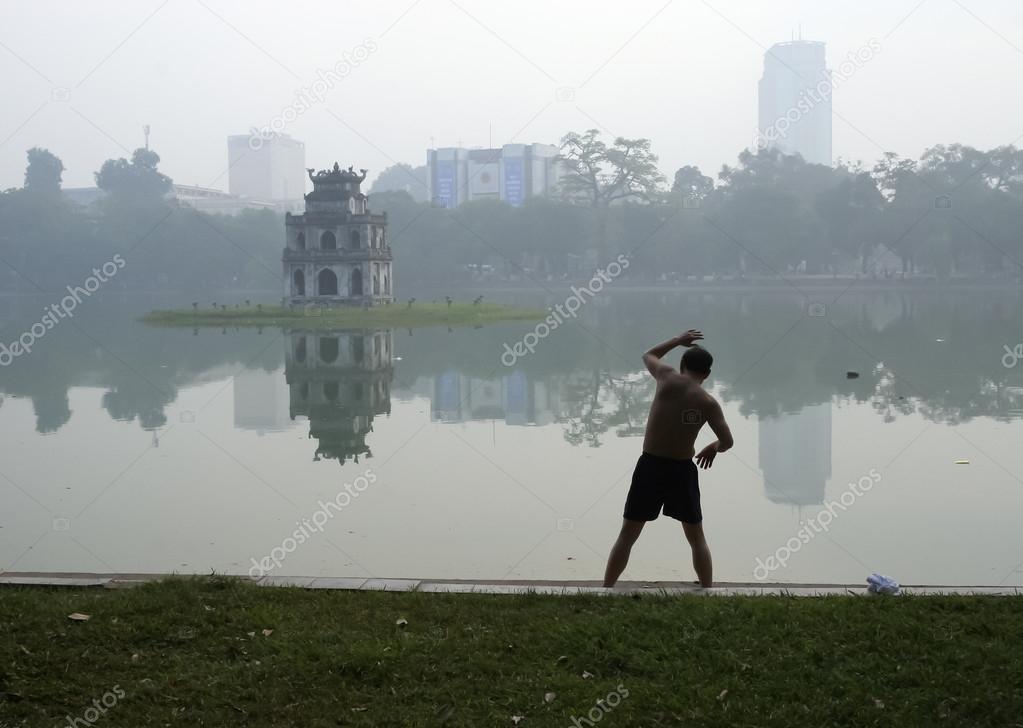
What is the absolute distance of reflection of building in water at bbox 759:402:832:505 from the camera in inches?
351

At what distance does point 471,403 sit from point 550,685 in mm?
11074

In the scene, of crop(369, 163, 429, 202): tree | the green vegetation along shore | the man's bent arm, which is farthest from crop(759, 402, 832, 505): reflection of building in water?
crop(369, 163, 429, 202): tree

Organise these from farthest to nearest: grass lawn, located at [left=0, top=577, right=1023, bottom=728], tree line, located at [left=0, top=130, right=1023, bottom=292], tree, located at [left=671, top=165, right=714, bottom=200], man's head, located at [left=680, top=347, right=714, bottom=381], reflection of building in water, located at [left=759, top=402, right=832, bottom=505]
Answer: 1. tree, located at [left=671, top=165, right=714, bottom=200]
2. tree line, located at [left=0, top=130, right=1023, bottom=292]
3. reflection of building in water, located at [left=759, top=402, right=832, bottom=505]
4. man's head, located at [left=680, top=347, right=714, bottom=381]
5. grass lawn, located at [left=0, top=577, right=1023, bottom=728]

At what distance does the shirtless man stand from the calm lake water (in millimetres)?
975

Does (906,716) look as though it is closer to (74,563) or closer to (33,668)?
(33,668)

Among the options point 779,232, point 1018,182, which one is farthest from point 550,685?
point 1018,182

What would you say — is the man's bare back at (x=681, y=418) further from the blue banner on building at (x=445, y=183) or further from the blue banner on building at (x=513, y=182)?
the blue banner on building at (x=445, y=183)

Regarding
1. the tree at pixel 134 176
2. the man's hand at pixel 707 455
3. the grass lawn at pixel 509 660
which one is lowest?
the grass lawn at pixel 509 660

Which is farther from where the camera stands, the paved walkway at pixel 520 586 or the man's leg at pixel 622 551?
the man's leg at pixel 622 551

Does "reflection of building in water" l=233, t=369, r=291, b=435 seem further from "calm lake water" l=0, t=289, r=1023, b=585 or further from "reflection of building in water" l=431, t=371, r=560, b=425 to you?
"reflection of building in water" l=431, t=371, r=560, b=425

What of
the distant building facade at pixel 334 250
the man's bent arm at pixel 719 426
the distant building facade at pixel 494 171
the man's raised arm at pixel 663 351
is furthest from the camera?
the distant building facade at pixel 494 171

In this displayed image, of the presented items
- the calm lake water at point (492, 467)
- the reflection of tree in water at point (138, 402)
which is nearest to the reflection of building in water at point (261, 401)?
the calm lake water at point (492, 467)

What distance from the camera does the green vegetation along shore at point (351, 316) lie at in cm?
3806

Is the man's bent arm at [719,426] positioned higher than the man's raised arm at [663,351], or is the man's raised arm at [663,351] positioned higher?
the man's raised arm at [663,351]
